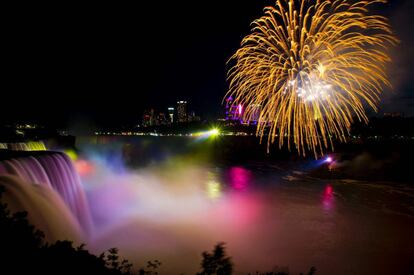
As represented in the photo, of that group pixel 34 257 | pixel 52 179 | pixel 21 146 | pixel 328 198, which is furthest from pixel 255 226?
pixel 21 146

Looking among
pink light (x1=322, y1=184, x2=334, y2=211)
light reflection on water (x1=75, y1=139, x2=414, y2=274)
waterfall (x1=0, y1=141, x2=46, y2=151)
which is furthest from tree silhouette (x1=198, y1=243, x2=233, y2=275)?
waterfall (x1=0, y1=141, x2=46, y2=151)

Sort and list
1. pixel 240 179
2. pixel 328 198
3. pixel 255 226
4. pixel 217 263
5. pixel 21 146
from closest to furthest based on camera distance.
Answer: pixel 217 263, pixel 255 226, pixel 21 146, pixel 328 198, pixel 240 179

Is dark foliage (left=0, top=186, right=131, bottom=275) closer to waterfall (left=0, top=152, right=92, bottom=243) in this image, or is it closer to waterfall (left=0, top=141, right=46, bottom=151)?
waterfall (left=0, top=152, right=92, bottom=243)

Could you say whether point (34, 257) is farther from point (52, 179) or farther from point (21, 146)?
point (21, 146)

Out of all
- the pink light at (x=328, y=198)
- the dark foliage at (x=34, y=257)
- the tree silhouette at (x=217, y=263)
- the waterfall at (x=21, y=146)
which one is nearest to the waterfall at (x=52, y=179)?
the dark foliage at (x=34, y=257)

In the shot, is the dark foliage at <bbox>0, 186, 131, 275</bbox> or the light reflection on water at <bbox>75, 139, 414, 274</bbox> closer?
the dark foliage at <bbox>0, 186, 131, 275</bbox>

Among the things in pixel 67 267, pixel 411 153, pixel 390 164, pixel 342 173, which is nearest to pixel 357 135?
pixel 411 153

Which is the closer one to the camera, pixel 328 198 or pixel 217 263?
pixel 217 263

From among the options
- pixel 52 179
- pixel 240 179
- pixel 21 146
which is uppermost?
pixel 21 146
